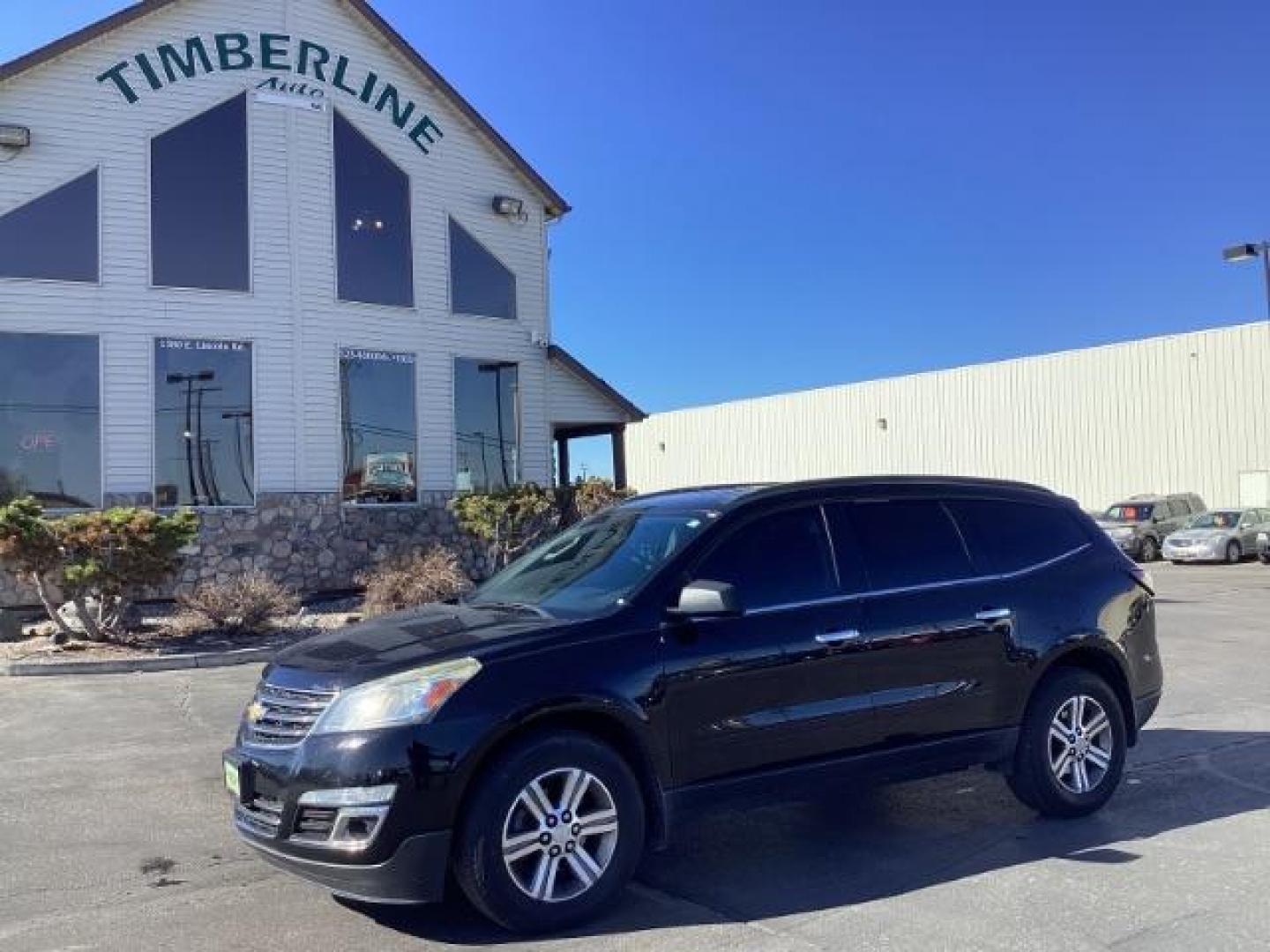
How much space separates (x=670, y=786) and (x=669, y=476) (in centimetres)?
5090

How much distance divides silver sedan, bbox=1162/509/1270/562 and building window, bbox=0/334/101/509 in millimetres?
25193

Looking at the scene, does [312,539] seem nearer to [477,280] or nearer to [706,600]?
[477,280]

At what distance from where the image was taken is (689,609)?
16.1 ft

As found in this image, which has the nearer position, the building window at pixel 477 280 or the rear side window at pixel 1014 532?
the rear side window at pixel 1014 532

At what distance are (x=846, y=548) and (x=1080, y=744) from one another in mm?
1770

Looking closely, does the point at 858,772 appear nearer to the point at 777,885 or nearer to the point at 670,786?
the point at 777,885

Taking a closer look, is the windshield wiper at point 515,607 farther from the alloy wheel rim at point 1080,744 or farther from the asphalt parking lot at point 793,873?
the alloy wheel rim at point 1080,744

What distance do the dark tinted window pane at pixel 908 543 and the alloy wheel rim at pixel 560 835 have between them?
1.81 m

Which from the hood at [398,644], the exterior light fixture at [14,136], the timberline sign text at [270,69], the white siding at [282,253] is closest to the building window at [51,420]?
the white siding at [282,253]

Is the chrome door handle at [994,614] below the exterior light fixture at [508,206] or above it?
below

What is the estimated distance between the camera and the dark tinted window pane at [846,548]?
5.60 meters

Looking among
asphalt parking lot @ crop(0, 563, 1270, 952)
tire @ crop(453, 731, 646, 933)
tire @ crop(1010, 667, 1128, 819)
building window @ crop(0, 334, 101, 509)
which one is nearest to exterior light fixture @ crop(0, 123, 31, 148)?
building window @ crop(0, 334, 101, 509)

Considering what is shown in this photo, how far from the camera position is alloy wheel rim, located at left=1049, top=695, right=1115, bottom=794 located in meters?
6.09

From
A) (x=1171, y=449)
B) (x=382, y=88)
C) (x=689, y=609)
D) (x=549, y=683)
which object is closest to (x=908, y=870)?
(x=689, y=609)
